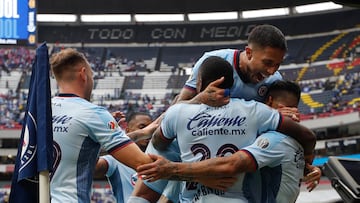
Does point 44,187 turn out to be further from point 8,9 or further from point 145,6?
point 145,6

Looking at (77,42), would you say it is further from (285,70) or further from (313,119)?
(313,119)

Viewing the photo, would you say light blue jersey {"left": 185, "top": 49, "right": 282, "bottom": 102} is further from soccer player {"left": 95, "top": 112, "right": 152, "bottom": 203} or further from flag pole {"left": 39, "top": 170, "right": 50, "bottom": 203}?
soccer player {"left": 95, "top": 112, "right": 152, "bottom": 203}

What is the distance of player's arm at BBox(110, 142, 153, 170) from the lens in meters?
2.88

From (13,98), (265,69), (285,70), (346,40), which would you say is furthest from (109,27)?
(265,69)

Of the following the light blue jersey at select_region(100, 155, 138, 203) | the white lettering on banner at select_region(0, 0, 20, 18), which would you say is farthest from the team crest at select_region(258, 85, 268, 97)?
the white lettering on banner at select_region(0, 0, 20, 18)

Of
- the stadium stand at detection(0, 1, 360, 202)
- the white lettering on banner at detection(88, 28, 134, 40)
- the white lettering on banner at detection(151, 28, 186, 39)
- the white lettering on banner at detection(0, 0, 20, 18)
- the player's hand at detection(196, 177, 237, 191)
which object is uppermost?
the player's hand at detection(196, 177, 237, 191)

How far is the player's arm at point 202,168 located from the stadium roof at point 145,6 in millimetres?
30568

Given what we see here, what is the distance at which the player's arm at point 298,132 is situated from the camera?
2.95 meters

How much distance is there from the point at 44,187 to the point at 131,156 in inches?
20.7

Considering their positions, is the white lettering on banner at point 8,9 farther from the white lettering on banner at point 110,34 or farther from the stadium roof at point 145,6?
the white lettering on banner at point 110,34

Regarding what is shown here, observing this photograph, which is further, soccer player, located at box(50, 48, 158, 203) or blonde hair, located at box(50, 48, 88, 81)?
blonde hair, located at box(50, 48, 88, 81)

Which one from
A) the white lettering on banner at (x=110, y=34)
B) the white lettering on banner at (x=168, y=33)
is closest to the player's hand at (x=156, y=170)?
the white lettering on banner at (x=168, y=33)

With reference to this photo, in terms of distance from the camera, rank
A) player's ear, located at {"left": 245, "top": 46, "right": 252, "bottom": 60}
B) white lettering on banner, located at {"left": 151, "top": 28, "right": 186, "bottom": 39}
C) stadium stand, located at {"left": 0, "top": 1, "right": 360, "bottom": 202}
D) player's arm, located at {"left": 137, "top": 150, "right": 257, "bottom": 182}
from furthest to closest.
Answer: white lettering on banner, located at {"left": 151, "top": 28, "right": 186, "bottom": 39} → stadium stand, located at {"left": 0, "top": 1, "right": 360, "bottom": 202} → player's ear, located at {"left": 245, "top": 46, "right": 252, "bottom": 60} → player's arm, located at {"left": 137, "top": 150, "right": 257, "bottom": 182}

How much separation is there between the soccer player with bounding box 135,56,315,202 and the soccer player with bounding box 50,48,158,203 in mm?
252
